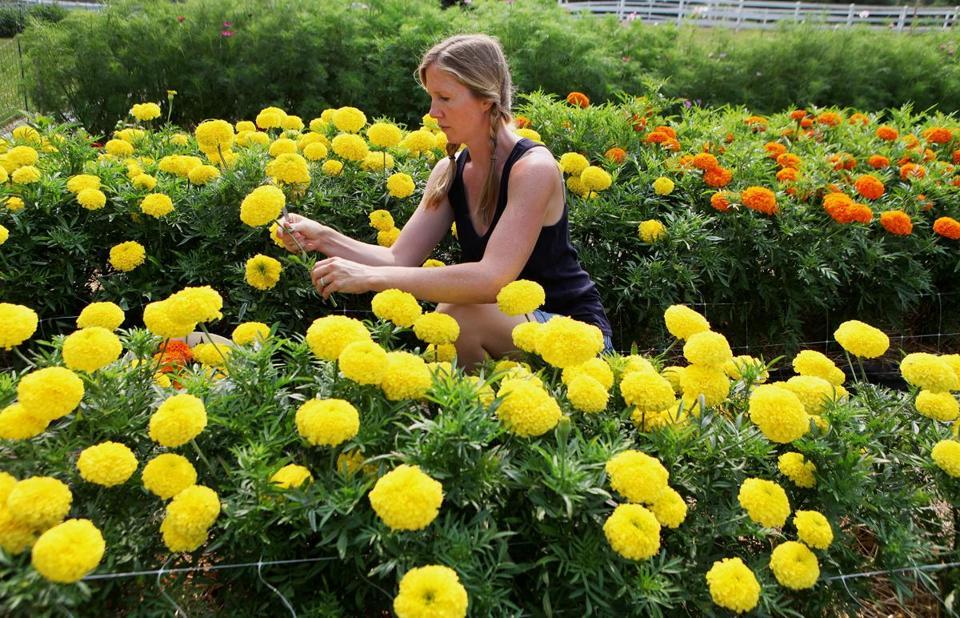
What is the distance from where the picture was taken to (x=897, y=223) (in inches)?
129

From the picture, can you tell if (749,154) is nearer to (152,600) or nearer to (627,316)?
(627,316)

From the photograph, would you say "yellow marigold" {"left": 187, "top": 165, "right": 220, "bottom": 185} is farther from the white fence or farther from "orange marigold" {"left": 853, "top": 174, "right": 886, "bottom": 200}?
the white fence

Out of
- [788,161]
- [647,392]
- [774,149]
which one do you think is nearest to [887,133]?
[774,149]

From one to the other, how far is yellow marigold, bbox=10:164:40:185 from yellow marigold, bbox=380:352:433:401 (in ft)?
7.29

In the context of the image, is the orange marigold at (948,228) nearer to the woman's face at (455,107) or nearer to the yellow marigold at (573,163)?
the yellow marigold at (573,163)

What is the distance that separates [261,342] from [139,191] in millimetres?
1624

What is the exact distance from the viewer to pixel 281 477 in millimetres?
1339

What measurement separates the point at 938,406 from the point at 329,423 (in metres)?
1.44

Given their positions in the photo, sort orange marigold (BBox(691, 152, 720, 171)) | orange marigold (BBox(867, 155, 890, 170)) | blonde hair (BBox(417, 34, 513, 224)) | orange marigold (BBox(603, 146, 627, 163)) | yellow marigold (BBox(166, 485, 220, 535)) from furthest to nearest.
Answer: orange marigold (BBox(867, 155, 890, 170)) → orange marigold (BBox(603, 146, 627, 163)) → orange marigold (BBox(691, 152, 720, 171)) → blonde hair (BBox(417, 34, 513, 224)) → yellow marigold (BBox(166, 485, 220, 535))

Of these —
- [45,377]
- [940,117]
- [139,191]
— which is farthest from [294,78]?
[45,377]

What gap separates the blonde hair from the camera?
2301 mm

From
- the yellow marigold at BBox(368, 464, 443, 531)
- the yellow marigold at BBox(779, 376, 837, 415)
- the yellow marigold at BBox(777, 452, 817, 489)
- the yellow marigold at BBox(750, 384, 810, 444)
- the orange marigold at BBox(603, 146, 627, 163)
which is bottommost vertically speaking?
the yellow marigold at BBox(777, 452, 817, 489)

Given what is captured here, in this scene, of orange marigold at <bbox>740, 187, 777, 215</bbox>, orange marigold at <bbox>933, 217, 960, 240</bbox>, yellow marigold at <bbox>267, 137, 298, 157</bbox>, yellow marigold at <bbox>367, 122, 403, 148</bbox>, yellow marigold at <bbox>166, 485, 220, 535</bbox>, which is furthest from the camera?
orange marigold at <bbox>933, 217, 960, 240</bbox>

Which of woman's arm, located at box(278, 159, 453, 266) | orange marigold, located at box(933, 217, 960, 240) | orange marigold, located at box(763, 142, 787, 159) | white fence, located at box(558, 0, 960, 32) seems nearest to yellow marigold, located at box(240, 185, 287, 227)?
woman's arm, located at box(278, 159, 453, 266)
